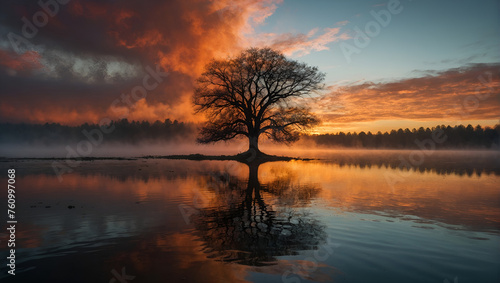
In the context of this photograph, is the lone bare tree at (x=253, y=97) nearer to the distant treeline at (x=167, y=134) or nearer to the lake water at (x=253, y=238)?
the lake water at (x=253, y=238)

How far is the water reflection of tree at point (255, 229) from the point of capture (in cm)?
643

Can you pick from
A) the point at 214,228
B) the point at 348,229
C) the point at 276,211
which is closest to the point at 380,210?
the point at 348,229

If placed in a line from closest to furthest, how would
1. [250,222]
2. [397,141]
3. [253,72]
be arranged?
[250,222] → [253,72] → [397,141]

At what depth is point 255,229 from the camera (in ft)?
27.1

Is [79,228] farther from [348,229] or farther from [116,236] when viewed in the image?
[348,229]

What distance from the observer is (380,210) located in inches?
431

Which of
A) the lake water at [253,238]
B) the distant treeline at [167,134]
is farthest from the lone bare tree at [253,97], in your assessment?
the distant treeline at [167,134]

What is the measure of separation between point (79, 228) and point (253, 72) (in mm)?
40271

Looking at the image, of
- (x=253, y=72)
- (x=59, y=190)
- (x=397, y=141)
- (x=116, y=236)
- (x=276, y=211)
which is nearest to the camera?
(x=116, y=236)

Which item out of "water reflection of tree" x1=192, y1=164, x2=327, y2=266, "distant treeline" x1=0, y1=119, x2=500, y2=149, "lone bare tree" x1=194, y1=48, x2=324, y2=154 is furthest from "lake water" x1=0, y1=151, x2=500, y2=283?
"distant treeline" x1=0, y1=119, x2=500, y2=149

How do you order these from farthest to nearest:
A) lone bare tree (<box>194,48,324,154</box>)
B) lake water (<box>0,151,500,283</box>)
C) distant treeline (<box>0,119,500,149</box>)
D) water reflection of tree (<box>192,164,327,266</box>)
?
distant treeline (<box>0,119,500,149</box>)
lone bare tree (<box>194,48,324,154</box>)
water reflection of tree (<box>192,164,327,266</box>)
lake water (<box>0,151,500,283</box>)

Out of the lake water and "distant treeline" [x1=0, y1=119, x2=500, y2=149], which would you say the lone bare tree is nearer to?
the lake water

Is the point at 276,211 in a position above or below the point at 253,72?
below

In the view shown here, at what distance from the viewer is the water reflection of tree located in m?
6.43
